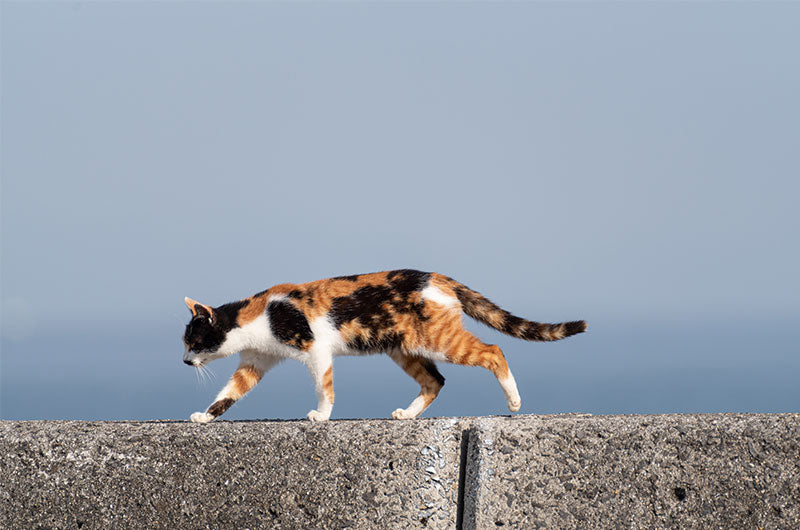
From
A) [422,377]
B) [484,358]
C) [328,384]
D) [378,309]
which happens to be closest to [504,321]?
[484,358]

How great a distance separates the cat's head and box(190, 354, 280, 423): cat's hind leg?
0.10 m

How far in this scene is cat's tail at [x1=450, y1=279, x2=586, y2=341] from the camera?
3443 millimetres

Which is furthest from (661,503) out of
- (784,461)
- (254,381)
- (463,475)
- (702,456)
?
(254,381)

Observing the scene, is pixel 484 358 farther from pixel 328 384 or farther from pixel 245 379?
pixel 245 379

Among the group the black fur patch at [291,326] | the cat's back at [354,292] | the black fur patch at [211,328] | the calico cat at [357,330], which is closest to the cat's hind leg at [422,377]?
the calico cat at [357,330]

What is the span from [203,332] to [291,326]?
38 cm

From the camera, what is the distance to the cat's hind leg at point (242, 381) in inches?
134

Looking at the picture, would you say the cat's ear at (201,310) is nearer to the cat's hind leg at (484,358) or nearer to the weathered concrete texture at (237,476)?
the weathered concrete texture at (237,476)

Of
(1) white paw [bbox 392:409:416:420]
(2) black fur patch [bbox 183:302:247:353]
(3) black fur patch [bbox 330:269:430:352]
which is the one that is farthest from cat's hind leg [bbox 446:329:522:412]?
(2) black fur patch [bbox 183:302:247:353]

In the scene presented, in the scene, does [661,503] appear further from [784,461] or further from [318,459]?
[318,459]

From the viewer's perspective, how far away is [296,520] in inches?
108

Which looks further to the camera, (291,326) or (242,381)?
(242,381)

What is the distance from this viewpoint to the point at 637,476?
2.66m

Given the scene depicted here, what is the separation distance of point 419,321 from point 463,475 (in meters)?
0.73
